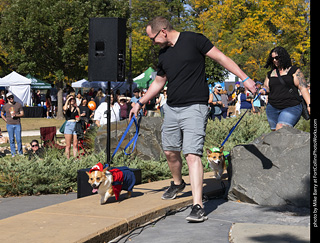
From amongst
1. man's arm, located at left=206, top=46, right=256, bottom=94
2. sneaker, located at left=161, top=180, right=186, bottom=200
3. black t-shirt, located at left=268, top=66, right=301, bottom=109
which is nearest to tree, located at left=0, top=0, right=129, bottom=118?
black t-shirt, located at left=268, top=66, right=301, bottom=109

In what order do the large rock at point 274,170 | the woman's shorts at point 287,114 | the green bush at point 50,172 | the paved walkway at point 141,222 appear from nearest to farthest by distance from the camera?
the paved walkway at point 141,222
the large rock at point 274,170
the woman's shorts at point 287,114
the green bush at point 50,172

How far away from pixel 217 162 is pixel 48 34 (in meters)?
27.2

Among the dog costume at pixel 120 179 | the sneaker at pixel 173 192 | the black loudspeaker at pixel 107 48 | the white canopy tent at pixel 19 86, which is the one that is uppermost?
the white canopy tent at pixel 19 86

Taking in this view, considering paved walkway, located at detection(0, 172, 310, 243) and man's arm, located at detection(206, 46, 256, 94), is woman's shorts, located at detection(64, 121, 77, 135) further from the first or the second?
man's arm, located at detection(206, 46, 256, 94)

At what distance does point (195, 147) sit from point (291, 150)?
171 centimetres

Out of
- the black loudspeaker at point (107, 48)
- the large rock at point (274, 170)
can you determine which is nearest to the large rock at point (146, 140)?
the black loudspeaker at point (107, 48)

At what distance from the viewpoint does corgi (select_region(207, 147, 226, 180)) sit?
8.06 meters

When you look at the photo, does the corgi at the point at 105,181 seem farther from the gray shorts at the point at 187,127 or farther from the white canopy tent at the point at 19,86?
the white canopy tent at the point at 19,86

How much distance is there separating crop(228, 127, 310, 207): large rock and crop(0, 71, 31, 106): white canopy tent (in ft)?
97.3

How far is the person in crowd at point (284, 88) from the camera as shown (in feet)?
24.2

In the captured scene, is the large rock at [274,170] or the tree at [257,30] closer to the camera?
the large rock at [274,170]

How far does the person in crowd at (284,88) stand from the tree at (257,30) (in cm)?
3697

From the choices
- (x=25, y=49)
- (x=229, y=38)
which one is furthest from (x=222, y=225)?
(x=229, y=38)

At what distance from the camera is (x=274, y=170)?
6.80 metres
